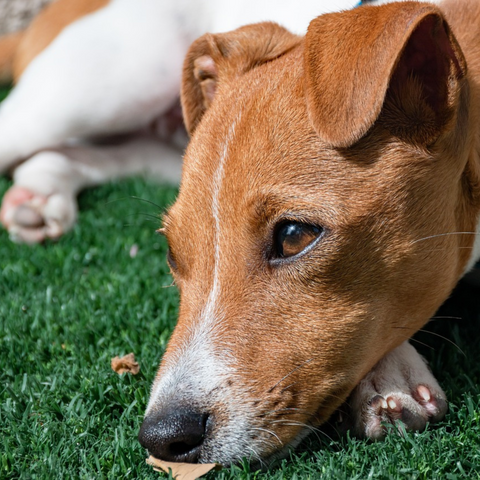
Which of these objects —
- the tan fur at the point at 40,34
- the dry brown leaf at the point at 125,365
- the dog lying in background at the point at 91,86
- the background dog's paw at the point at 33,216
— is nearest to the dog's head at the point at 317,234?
the dry brown leaf at the point at 125,365

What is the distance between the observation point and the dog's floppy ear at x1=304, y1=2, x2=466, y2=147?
2.38 m

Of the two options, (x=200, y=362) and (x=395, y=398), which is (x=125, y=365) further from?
(x=395, y=398)

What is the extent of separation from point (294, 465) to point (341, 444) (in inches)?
8.1

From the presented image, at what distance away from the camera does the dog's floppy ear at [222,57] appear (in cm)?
336

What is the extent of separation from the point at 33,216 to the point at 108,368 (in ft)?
6.55

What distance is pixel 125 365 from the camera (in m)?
3.19

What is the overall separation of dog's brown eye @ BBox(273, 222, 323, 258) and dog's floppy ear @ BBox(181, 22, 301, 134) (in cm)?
105

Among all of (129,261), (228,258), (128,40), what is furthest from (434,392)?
(128,40)

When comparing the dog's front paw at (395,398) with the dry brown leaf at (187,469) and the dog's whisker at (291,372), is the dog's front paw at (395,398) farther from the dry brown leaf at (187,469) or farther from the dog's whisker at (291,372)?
the dry brown leaf at (187,469)

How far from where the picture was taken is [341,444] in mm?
2559

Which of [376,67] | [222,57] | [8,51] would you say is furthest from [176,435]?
[8,51]

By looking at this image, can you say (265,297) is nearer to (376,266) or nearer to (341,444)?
(376,266)

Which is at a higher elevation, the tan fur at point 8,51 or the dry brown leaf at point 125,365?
the tan fur at point 8,51

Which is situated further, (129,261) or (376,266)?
(129,261)
